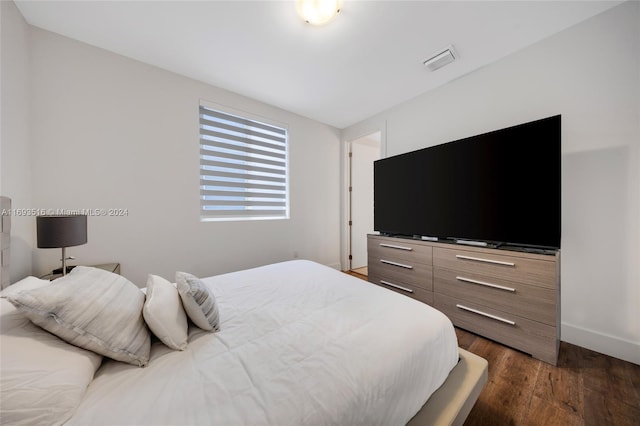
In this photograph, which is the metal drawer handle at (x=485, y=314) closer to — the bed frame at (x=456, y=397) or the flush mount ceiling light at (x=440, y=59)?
the bed frame at (x=456, y=397)

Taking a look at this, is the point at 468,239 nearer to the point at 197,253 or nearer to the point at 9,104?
the point at 197,253

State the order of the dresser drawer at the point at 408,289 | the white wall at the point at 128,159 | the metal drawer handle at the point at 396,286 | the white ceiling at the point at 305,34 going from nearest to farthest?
the white ceiling at the point at 305,34 < the white wall at the point at 128,159 < the dresser drawer at the point at 408,289 < the metal drawer handle at the point at 396,286

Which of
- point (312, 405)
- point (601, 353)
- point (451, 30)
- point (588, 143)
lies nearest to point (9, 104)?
point (312, 405)

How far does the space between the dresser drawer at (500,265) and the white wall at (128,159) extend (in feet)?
7.55

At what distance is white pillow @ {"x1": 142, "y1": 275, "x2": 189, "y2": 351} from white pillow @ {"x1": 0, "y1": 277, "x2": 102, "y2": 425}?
0.60 ft

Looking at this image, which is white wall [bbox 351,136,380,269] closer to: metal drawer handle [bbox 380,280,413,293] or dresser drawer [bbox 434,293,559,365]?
metal drawer handle [bbox 380,280,413,293]

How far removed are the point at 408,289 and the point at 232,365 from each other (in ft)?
6.91

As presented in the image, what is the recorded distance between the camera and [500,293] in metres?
1.78

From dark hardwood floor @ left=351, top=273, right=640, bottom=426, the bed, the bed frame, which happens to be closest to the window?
the bed

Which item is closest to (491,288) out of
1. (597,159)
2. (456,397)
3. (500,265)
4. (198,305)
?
(500,265)

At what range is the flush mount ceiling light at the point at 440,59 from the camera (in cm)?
204

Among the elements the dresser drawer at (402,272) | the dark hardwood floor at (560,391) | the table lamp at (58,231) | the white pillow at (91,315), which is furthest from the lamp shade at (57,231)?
the dresser drawer at (402,272)

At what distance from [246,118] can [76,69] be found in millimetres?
1541

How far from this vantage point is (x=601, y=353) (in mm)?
1673
